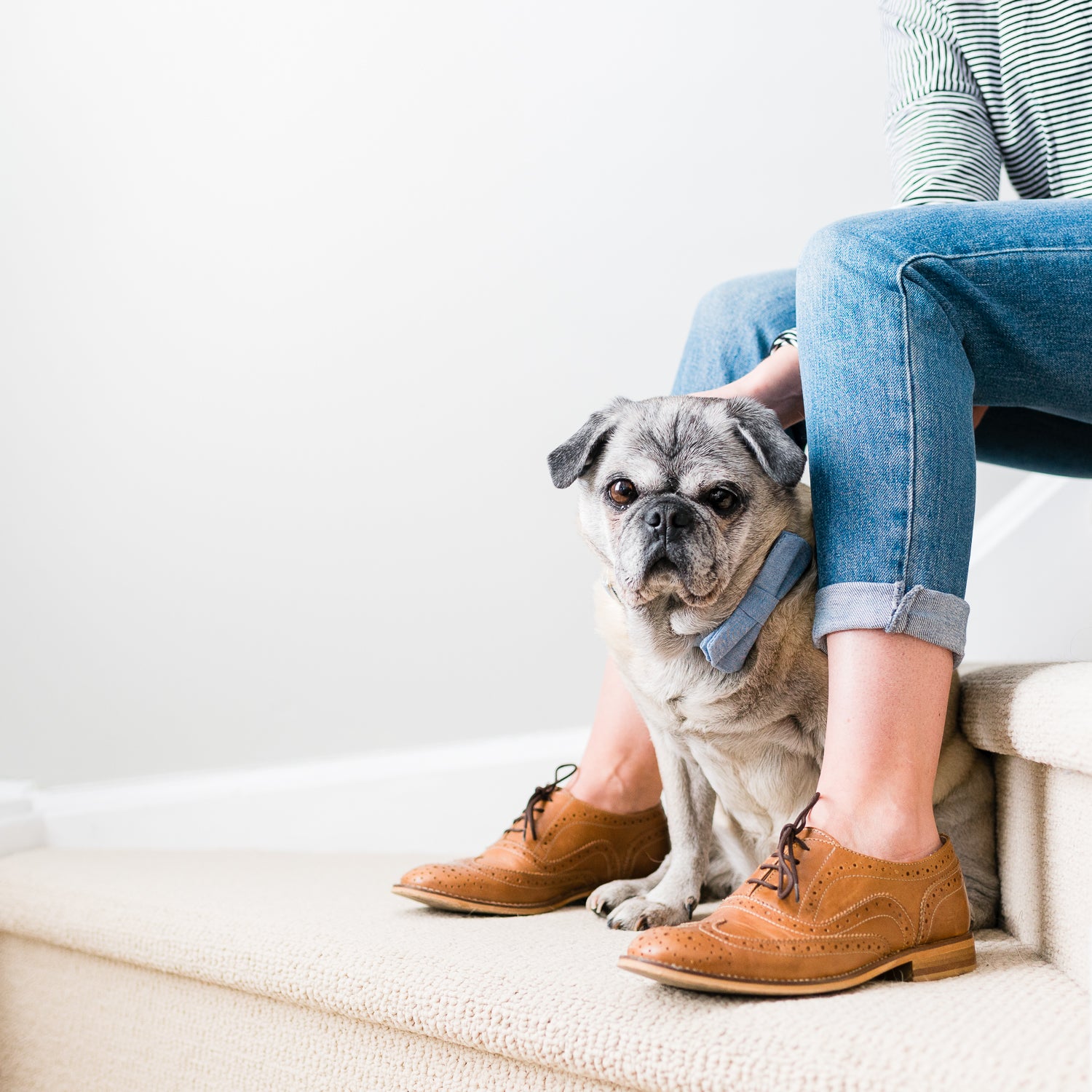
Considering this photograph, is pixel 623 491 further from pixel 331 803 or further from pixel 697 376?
pixel 331 803

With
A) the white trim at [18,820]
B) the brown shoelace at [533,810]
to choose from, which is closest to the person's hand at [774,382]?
the brown shoelace at [533,810]

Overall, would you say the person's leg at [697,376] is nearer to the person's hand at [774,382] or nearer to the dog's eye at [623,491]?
the person's hand at [774,382]

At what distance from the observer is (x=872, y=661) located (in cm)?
93

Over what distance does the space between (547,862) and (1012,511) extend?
4.36 feet

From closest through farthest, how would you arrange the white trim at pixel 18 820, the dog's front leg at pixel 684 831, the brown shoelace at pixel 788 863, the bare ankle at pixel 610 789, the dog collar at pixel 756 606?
the brown shoelace at pixel 788 863, the dog collar at pixel 756 606, the dog's front leg at pixel 684 831, the bare ankle at pixel 610 789, the white trim at pixel 18 820

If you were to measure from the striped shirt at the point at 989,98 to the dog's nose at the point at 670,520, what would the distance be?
536 millimetres

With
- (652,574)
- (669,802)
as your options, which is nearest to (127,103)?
(652,574)

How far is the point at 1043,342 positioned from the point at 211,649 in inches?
74.5

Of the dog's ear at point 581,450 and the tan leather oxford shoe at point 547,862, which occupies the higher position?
the dog's ear at point 581,450

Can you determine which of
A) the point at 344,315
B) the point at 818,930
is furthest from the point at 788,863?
the point at 344,315

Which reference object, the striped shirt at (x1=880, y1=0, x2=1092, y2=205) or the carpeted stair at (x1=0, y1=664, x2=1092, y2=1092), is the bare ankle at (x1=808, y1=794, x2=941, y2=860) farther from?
the striped shirt at (x1=880, y1=0, x2=1092, y2=205)

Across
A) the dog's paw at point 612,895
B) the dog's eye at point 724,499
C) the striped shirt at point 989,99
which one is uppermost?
the striped shirt at point 989,99

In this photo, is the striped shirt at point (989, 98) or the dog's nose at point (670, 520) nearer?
the dog's nose at point (670, 520)

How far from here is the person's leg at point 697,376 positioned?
1382 mm
